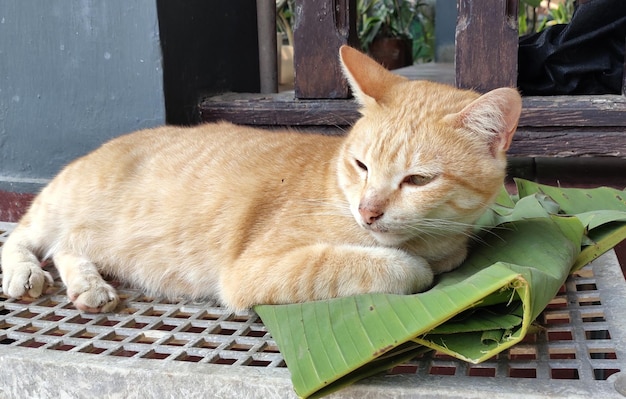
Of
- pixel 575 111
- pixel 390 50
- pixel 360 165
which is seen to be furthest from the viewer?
pixel 390 50

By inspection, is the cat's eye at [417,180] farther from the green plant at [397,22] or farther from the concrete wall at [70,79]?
the green plant at [397,22]

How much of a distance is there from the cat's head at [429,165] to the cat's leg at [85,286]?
68 cm

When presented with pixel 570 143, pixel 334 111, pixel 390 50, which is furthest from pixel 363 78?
pixel 390 50

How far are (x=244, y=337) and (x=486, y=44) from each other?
1.51m

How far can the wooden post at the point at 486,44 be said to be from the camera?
2355mm

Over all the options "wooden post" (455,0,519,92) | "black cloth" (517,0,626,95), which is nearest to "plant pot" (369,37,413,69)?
"black cloth" (517,0,626,95)

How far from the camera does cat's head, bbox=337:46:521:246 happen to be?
147 centimetres

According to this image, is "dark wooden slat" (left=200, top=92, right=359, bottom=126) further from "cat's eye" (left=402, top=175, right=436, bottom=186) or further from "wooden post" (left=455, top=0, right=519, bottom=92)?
"cat's eye" (left=402, top=175, right=436, bottom=186)

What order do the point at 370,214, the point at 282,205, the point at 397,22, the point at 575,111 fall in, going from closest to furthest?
the point at 370,214 → the point at 282,205 → the point at 575,111 → the point at 397,22

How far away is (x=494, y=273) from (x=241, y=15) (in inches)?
84.6

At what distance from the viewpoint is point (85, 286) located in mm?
1721

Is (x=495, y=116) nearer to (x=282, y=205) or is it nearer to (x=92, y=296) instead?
(x=282, y=205)

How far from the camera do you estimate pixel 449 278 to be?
151 centimetres

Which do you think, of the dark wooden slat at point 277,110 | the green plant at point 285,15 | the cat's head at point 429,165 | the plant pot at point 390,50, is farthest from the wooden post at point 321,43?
the plant pot at point 390,50
